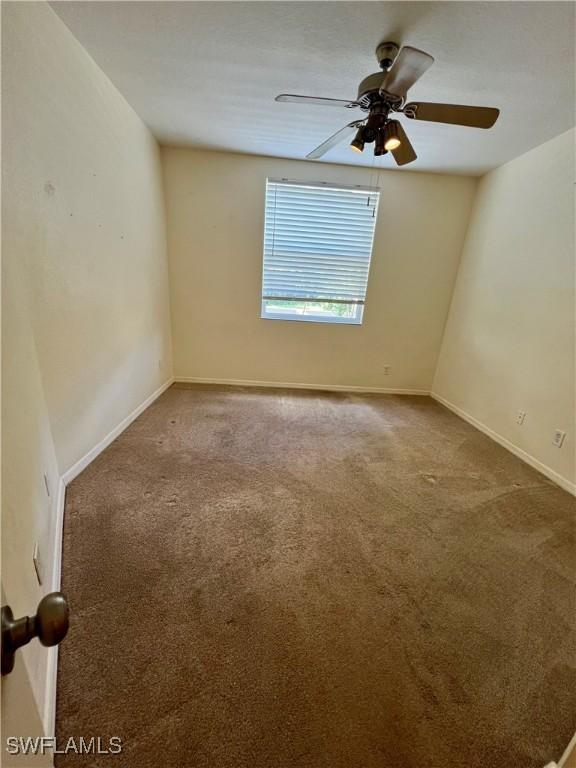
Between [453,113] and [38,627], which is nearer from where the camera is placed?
[38,627]

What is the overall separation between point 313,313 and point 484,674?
333cm

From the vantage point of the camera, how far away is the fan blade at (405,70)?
130 centimetres

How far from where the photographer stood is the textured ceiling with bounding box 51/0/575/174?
1.48 m

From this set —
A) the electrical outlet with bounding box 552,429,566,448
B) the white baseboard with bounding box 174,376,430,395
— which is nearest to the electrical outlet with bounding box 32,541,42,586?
the white baseboard with bounding box 174,376,430,395

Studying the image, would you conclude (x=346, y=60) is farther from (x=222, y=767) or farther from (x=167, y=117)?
(x=222, y=767)

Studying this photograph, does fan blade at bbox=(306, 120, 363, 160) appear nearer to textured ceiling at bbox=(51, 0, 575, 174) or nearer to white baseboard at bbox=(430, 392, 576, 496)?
textured ceiling at bbox=(51, 0, 575, 174)

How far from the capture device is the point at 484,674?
45.3 inches

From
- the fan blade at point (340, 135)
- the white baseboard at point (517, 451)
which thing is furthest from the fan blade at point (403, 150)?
the white baseboard at point (517, 451)

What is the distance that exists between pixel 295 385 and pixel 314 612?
9.49 feet

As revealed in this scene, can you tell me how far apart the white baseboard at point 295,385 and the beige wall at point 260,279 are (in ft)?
0.17

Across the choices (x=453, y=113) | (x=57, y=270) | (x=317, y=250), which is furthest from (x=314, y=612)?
(x=317, y=250)

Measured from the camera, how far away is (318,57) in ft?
5.81

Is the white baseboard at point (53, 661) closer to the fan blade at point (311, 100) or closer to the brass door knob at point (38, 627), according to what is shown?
the brass door knob at point (38, 627)

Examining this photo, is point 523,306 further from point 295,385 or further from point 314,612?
point 314,612
